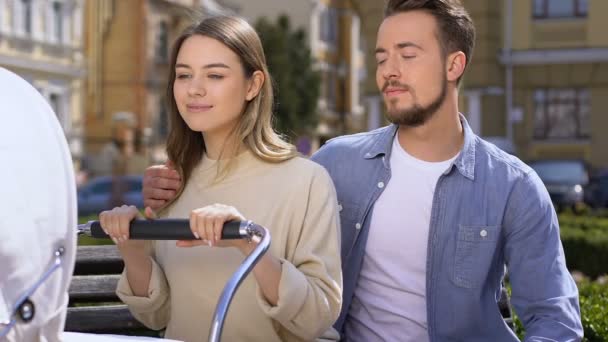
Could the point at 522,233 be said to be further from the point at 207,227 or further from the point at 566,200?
the point at 566,200

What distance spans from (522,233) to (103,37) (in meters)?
38.4

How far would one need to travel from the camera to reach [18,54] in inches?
1384

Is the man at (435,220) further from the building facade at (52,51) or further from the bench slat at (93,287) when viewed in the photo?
the building facade at (52,51)

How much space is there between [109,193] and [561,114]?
13.2 m

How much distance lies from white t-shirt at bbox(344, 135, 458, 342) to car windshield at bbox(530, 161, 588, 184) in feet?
61.2

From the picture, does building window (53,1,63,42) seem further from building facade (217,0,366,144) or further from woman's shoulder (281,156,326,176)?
woman's shoulder (281,156,326,176)

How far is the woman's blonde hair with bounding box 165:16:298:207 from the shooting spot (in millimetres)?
3270

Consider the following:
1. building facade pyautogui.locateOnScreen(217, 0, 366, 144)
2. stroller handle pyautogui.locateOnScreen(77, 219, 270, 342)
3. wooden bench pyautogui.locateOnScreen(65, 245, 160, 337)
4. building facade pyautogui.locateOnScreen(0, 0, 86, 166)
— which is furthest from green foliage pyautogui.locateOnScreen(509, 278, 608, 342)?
building facade pyautogui.locateOnScreen(217, 0, 366, 144)

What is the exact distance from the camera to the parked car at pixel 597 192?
22689 millimetres

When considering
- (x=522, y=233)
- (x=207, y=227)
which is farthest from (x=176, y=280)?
(x=522, y=233)

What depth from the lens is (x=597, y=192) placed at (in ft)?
76.4

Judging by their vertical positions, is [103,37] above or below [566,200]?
above

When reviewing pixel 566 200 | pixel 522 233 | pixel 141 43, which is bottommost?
pixel 566 200

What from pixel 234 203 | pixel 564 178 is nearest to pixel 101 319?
pixel 234 203
